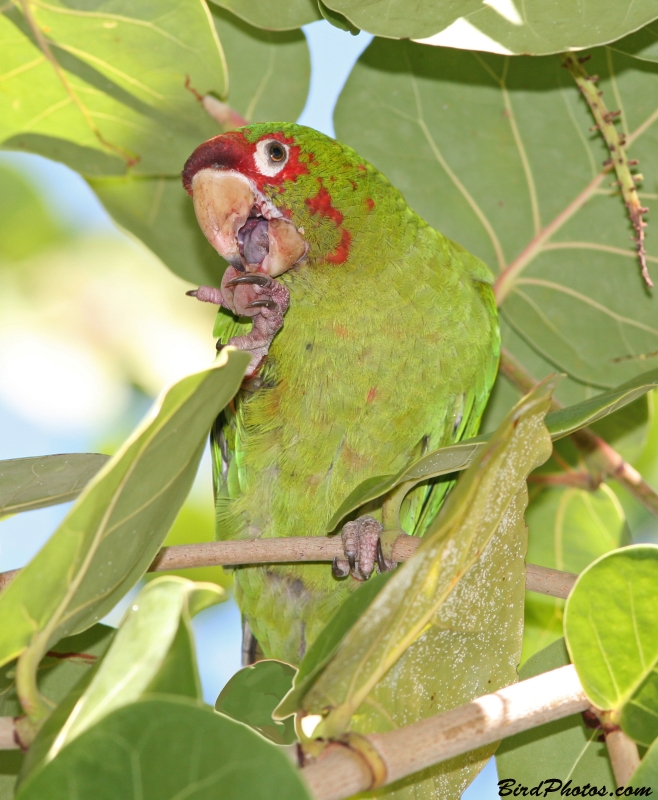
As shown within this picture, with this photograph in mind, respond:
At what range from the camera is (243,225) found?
1.77m

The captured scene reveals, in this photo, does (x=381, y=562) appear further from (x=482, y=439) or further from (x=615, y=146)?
(x=615, y=146)

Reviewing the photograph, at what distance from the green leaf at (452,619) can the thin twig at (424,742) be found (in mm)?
78

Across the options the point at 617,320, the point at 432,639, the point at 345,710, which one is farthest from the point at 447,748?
the point at 617,320

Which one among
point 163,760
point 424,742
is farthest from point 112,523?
point 424,742

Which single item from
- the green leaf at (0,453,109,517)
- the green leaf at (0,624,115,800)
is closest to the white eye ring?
the green leaf at (0,453,109,517)

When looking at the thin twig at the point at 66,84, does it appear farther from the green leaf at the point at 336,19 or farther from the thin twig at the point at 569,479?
the thin twig at the point at 569,479

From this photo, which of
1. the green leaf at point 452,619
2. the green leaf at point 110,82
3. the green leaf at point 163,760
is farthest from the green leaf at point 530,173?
the green leaf at point 163,760

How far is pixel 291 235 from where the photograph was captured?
70.0 inches

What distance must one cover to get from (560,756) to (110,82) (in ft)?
5.37

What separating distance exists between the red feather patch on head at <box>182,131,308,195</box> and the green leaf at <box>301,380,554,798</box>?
94 cm

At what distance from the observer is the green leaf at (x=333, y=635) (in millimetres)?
962

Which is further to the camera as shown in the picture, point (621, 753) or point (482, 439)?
point (482, 439)

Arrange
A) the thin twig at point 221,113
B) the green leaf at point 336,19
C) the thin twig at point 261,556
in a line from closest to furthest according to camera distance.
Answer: the thin twig at point 261,556
the green leaf at point 336,19
the thin twig at point 221,113

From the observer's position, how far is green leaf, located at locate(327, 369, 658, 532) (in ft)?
3.90
